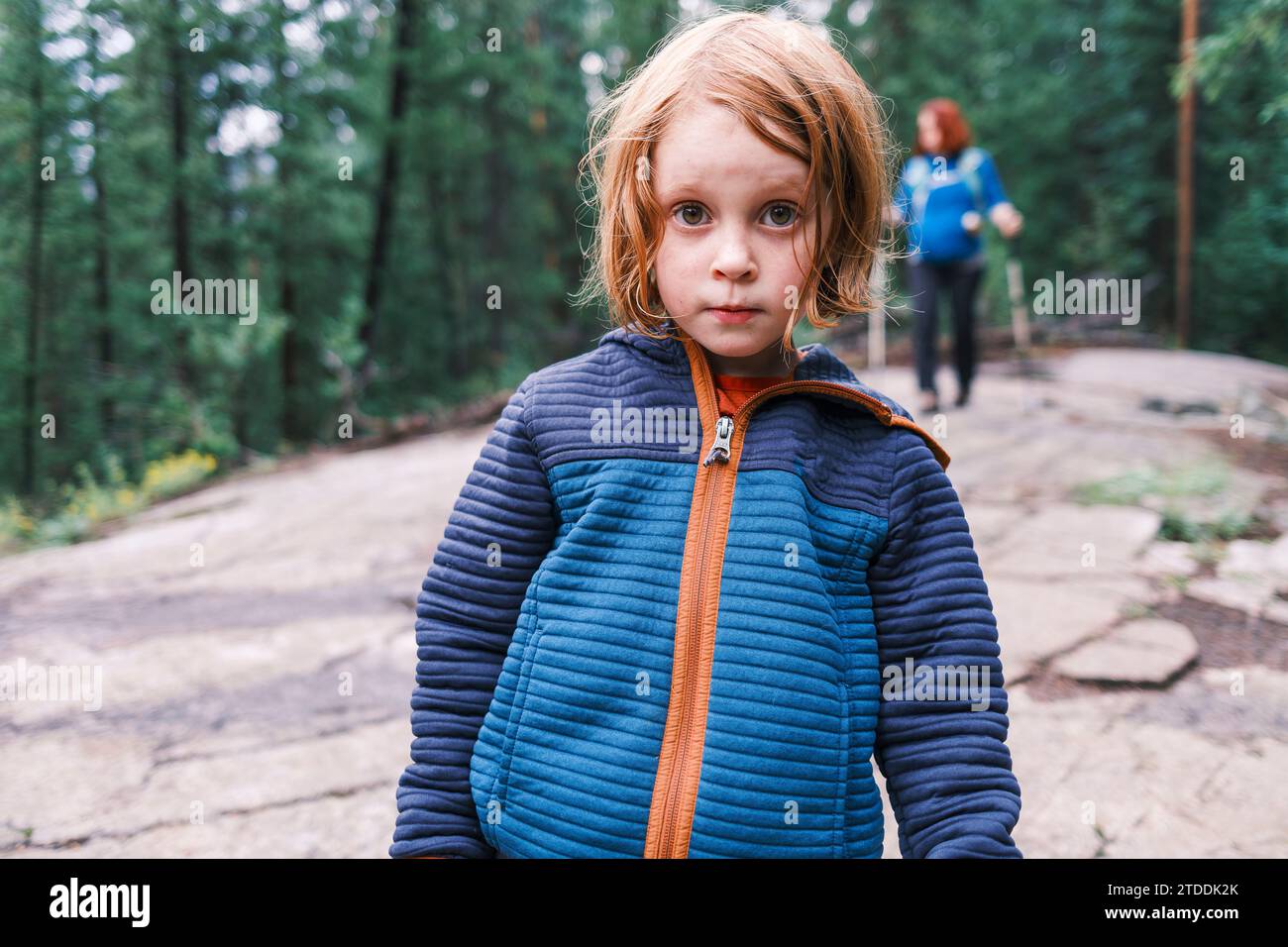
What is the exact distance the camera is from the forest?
8914mm

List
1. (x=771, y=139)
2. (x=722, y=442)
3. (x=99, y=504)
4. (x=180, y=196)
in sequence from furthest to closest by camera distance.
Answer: (x=180, y=196) < (x=99, y=504) < (x=722, y=442) < (x=771, y=139)

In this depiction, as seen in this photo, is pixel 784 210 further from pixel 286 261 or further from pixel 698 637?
pixel 286 261

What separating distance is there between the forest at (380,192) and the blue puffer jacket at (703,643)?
4140 millimetres

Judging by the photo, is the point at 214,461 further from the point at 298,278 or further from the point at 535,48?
the point at 535,48

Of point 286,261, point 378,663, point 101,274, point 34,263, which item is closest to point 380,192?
point 286,261

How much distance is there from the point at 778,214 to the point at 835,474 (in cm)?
35

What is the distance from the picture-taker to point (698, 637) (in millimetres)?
1180

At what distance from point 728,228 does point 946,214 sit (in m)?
5.41

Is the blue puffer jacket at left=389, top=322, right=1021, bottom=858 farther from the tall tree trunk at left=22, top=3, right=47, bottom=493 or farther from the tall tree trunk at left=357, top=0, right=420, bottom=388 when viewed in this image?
the tall tree trunk at left=357, top=0, right=420, bottom=388

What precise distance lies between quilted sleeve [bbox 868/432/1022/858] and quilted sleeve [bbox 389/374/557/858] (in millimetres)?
483

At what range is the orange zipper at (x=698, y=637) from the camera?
1.14m
